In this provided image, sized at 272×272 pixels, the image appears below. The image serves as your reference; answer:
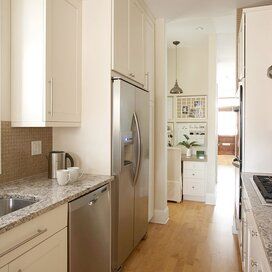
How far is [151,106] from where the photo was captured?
11.0 feet

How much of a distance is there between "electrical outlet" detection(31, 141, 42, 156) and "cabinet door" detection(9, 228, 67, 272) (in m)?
0.88

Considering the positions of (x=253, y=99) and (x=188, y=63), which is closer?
(x=253, y=99)

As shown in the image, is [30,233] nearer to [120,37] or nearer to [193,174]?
Answer: [120,37]

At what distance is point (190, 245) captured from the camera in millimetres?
2832

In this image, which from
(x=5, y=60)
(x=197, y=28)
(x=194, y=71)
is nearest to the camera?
(x=5, y=60)

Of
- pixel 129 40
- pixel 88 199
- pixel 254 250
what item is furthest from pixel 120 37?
pixel 254 250

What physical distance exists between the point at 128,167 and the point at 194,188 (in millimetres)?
2528

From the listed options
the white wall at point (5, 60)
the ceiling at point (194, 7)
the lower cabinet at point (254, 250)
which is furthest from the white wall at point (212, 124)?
the white wall at point (5, 60)

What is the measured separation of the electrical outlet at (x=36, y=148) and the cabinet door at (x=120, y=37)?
3.02 ft

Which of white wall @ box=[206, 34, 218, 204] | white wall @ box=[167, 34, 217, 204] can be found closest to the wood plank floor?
white wall @ box=[206, 34, 218, 204]

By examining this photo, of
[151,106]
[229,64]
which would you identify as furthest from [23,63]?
[229,64]

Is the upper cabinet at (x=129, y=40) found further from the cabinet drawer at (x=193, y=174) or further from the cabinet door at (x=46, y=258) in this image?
the cabinet drawer at (x=193, y=174)

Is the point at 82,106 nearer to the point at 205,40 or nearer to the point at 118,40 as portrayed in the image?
the point at 118,40

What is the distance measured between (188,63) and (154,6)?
7.29 feet
